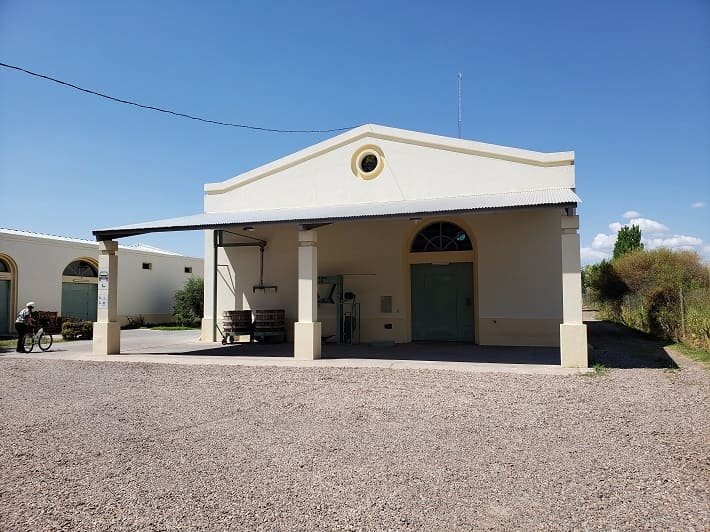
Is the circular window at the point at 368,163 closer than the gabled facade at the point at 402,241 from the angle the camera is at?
No

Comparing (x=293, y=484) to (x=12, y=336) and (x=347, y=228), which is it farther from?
(x=12, y=336)

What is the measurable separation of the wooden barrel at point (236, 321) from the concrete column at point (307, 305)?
15.2 ft

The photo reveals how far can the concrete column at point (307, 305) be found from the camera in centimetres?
1212

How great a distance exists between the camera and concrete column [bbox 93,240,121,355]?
14.0m

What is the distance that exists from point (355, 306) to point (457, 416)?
30.9ft

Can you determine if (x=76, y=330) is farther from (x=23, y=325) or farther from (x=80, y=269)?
(x=80, y=269)

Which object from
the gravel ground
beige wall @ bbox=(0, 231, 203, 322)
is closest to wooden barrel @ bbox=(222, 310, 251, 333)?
the gravel ground

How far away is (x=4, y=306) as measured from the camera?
2145cm

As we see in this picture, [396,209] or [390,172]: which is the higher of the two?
[390,172]

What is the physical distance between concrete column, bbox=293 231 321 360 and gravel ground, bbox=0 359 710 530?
3.09 meters

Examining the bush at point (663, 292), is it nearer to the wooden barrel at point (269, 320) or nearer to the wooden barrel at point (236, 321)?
the wooden barrel at point (269, 320)

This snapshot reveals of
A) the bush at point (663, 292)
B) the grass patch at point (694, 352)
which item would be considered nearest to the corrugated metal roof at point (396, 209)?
the grass patch at point (694, 352)

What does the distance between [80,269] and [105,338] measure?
1262 cm

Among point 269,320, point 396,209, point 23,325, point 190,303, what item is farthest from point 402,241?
point 190,303
